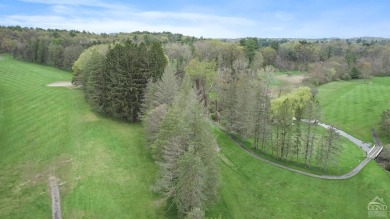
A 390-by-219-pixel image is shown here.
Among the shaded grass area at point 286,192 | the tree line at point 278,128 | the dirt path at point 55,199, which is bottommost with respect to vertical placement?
the shaded grass area at point 286,192

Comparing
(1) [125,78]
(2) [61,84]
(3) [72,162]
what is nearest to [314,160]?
(1) [125,78]

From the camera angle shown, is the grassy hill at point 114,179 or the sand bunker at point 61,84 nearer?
the grassy hill at point 114,179

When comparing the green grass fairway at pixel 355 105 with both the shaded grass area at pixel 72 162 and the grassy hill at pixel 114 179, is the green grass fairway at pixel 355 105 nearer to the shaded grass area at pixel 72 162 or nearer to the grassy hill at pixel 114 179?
the grassy hill at pixel 114 179

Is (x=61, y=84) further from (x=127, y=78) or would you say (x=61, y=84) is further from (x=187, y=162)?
(x=187, y=162)

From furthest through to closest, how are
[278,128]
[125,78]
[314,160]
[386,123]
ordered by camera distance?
[386,123] < [125,78] < [314,160] < [278,128]

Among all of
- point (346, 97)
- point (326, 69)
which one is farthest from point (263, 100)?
point (326, 69)

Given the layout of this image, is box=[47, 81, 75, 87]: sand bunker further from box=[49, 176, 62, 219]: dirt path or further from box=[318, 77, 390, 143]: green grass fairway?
box=[318, 77, 390, 143]: green grass fairway

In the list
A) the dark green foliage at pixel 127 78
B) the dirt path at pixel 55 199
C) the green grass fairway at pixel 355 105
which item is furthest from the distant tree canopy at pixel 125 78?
the green grass fairway at pixel 355 105
